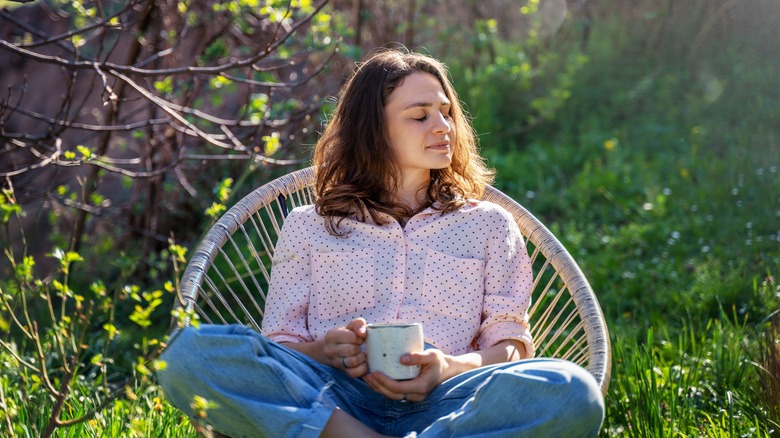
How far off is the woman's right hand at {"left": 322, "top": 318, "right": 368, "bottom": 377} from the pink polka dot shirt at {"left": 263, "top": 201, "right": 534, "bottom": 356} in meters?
0.23

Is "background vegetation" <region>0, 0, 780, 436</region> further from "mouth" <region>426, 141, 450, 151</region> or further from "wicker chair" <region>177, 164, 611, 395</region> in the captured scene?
"mouth" <region>426, 141, 450, 151</region>

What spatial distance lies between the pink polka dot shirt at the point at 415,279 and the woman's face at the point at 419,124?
0.14 meters

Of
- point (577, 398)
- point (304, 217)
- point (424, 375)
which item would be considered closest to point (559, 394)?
point (577, 398)

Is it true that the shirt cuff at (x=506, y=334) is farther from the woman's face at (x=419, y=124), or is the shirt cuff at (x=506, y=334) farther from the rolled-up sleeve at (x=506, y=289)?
the woman's face at (x=419, y=124)

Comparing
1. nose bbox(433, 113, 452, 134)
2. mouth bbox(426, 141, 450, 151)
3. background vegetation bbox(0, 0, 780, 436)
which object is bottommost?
background vegetation bbox(0, 0, 780, 436)

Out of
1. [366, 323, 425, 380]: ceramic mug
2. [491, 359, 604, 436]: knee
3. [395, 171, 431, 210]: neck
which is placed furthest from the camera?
[395, 171, 431, 210]: neck

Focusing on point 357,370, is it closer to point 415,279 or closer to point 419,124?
point 415,279

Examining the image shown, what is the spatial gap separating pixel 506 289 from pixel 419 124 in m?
0.45

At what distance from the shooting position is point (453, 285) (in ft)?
6.65

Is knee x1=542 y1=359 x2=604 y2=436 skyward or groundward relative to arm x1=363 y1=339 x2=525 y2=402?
skyward

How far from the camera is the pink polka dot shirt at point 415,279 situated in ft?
6.55

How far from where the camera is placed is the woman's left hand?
5.56ft

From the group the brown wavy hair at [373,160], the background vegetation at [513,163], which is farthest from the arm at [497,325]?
the background vegetation at [513,163]

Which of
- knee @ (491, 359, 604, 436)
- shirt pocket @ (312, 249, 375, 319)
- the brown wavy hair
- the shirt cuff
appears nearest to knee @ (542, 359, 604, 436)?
knee @ (491, 359, 604, 436)
